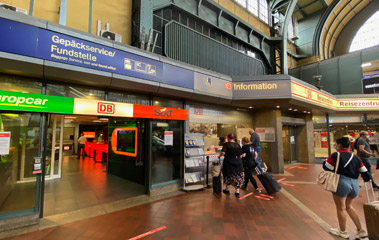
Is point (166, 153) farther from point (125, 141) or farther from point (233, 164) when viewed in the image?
point (125, 141)

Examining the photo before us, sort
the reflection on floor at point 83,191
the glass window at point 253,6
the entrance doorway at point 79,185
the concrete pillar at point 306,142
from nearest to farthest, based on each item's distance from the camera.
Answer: the reflection on floor at point 83,191 → the entrance doorway at point 79,185 → the glass window at point 253,6 → the concrete pillar at point 306,142

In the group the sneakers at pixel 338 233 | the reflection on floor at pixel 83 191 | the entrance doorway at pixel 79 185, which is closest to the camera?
the sneakers at pixel 338 233

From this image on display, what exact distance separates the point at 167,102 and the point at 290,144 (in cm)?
801

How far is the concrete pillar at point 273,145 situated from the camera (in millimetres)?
7727

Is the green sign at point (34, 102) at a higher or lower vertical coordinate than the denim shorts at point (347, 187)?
higher

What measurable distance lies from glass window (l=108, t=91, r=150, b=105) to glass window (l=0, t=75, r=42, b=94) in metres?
1.37

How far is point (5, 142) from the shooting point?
3.18 metres

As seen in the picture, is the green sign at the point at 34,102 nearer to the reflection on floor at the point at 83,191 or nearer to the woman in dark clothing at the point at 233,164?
the reflection on floor at the point at 83,191

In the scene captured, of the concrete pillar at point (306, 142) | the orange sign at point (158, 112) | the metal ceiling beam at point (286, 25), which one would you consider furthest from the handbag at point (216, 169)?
the concrete pillar at point (306, 142)

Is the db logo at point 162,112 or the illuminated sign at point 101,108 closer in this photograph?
the illuminated sign at point 101,108

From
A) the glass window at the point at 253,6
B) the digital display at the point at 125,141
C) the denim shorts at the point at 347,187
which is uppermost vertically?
the glass window at the point at 253,6

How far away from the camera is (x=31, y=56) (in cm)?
303

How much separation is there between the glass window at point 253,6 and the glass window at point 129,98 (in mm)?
8340

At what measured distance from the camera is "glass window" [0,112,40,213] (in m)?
3.27
